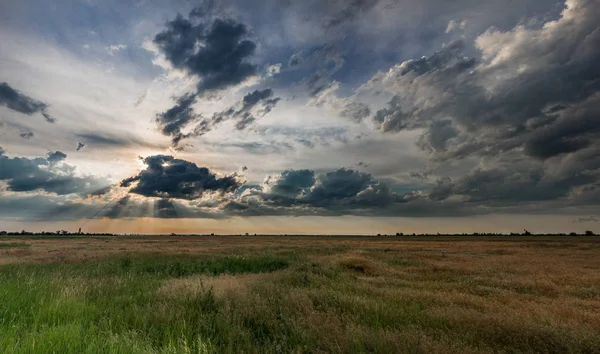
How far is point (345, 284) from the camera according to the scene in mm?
13352

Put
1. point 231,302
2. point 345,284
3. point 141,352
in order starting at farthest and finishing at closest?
point 345,284 → point 231,302 → point 141,352

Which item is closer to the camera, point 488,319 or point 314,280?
point 488,319

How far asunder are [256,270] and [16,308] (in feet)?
45.9

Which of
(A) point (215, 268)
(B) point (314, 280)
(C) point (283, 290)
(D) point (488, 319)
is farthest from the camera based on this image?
(A) point (215, 268)

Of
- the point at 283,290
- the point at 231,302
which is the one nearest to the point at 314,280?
the point at 283,290

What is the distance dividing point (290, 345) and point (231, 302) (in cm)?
357

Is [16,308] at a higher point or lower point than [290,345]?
higher

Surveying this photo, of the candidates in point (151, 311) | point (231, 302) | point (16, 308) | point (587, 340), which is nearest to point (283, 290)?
point (231, 302)

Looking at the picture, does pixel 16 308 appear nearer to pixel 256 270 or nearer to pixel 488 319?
pixel 488 319

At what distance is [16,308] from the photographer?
22.9 ft

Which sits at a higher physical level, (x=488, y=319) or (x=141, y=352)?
(x=141, y=352)

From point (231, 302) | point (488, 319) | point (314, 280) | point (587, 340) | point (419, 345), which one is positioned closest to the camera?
point (419, 345)

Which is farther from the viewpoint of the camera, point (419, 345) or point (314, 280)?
point (314, 280)

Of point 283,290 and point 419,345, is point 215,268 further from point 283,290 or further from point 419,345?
point 419,345
